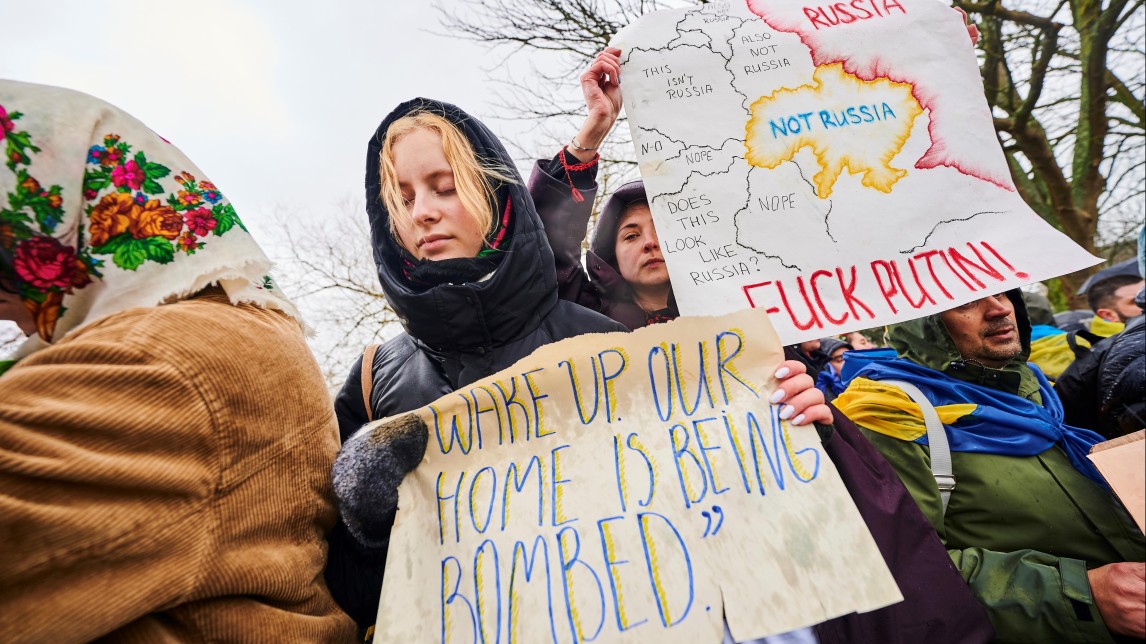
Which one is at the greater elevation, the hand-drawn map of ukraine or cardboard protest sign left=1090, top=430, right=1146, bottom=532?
the hand-drawn map of ukraine

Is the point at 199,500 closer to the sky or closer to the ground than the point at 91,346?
closer to the ground

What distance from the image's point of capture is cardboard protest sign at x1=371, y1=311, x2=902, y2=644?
2.99 ft

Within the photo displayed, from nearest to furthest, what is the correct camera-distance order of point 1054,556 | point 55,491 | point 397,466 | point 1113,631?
point 55,491 < point 397,466 < point 1113,631 < point 1054,556

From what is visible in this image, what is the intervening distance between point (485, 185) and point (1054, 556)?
1806mm

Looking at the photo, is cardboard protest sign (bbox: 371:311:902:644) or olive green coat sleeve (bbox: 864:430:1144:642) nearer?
cardboard protest sign (bbox: 371:311:902:644)

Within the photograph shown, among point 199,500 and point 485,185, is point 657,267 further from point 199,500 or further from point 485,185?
point 199,500

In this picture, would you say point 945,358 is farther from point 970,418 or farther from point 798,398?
point 798,398

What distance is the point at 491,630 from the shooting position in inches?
36.5

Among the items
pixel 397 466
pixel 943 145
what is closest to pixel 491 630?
pixel 397 466

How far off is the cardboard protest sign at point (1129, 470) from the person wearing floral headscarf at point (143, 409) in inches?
55.4

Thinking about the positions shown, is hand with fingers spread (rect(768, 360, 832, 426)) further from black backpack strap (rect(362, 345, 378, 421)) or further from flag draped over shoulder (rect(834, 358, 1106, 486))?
black backpack strap (rect(362, 345, 378, 421))

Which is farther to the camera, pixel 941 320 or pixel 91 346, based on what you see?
pixel 941 320

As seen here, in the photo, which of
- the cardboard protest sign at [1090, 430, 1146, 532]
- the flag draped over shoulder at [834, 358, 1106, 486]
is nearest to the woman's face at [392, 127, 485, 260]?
the flag draped over shoulder at [834, 358, 1106, 486]

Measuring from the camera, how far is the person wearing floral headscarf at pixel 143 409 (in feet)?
2.20
